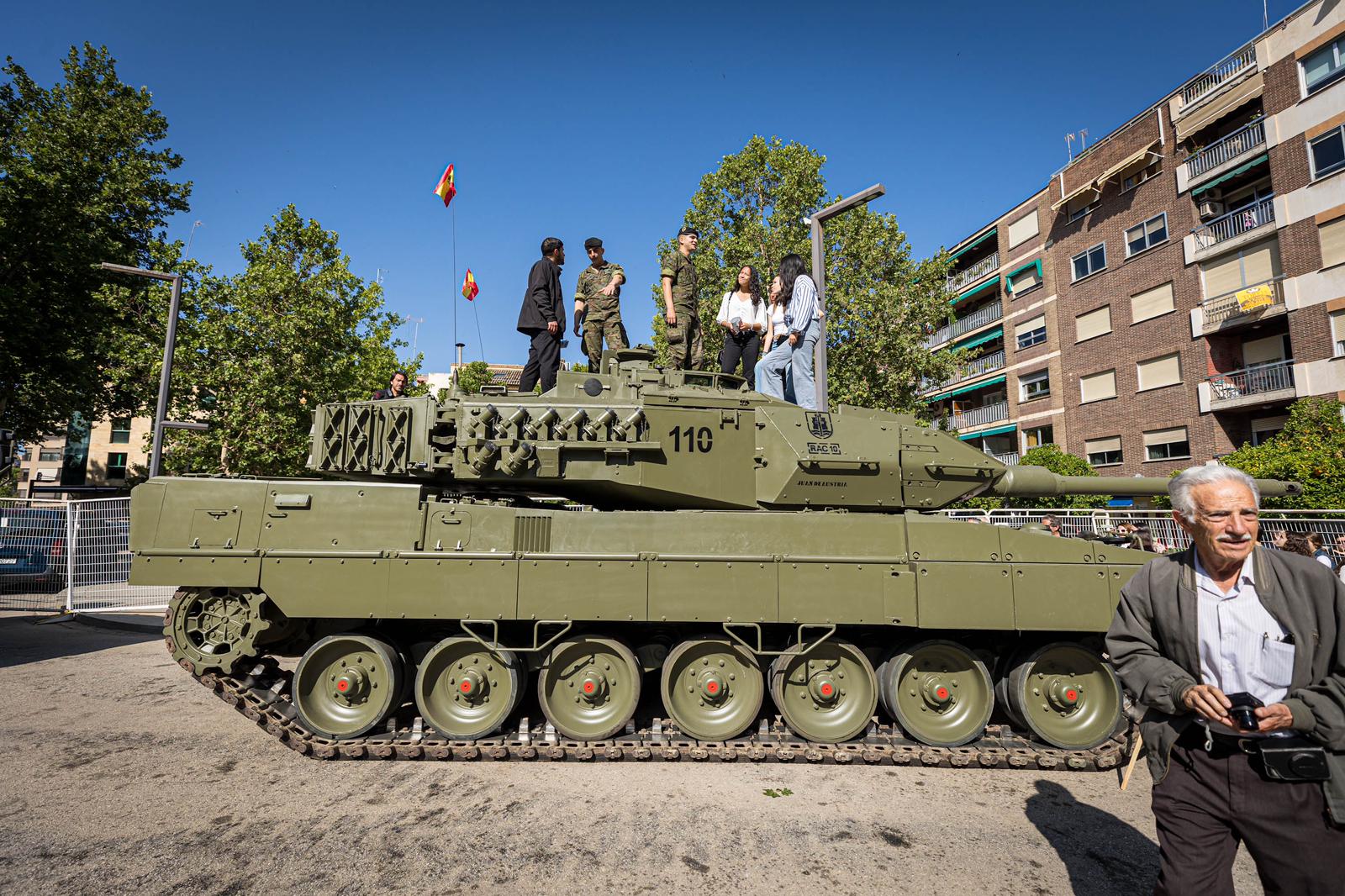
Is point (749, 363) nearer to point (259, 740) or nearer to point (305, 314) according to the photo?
point (259, 740)

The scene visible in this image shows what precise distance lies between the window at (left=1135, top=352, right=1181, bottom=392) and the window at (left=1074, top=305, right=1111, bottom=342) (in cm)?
233

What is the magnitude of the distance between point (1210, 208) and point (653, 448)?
84.8ft

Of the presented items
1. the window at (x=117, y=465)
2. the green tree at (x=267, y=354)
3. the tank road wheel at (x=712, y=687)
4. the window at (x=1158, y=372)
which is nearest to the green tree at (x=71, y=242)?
the green tree at (x=267, y=354)

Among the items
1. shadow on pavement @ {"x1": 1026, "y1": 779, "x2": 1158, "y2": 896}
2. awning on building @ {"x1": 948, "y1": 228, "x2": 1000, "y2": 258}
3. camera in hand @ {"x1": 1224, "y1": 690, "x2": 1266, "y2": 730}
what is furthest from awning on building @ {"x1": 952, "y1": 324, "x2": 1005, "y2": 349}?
camera in hand @ {"x1": 1224, "y1": 690, "x2": 1266, "y2": 730}

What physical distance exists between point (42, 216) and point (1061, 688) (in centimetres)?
2683

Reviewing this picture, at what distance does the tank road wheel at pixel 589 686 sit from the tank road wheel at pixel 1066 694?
3435mm

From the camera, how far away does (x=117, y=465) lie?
43438 mm

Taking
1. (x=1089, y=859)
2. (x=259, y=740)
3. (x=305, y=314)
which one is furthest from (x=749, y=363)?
(x=305, y=314)

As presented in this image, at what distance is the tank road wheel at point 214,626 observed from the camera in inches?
222

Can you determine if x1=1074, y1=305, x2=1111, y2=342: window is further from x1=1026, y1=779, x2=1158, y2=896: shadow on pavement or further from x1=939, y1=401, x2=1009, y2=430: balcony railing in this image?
x1=1026, y1=779, x2=1158, y2=896: shadow on pavement

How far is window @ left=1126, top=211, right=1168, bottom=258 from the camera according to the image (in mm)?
24031

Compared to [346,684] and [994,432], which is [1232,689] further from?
[994,432]

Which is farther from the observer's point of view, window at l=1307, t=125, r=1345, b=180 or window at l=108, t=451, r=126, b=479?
window at l=108, t=451, r=126, b=479

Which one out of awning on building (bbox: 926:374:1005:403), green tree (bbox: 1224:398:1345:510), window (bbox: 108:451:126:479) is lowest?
green tree (bbox: 1224:398:1345:510)
